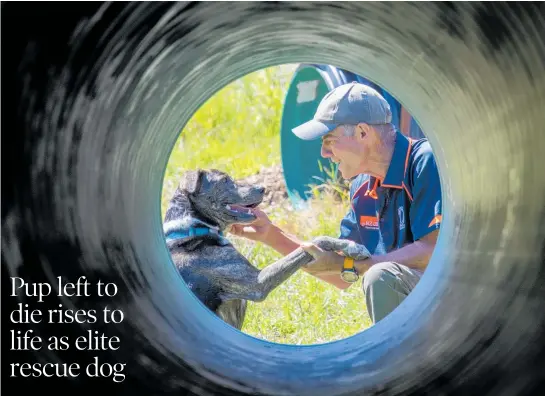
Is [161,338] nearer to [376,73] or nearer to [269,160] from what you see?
[376,73]

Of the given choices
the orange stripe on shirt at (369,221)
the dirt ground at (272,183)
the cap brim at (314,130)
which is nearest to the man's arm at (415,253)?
the orange stripe on shirt at (369,221)

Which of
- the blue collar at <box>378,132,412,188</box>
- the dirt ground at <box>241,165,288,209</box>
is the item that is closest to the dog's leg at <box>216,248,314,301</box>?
the blue collar at <box>378,132,412,188</box>

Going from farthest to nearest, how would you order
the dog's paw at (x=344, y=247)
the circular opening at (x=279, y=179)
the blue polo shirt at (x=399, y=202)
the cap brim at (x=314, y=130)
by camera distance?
the circular opening at (x=279, y=179) < the cap brim at (x=314, y=130) < the dog's paw at (x=344, y=247) < the blue polo shirt at (x=399, y=202)

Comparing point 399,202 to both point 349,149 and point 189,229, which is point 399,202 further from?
point 189,229

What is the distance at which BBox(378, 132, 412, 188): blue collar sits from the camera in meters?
Answer: 4.50

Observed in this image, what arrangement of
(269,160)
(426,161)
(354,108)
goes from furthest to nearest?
(269,160)
(354,108)
(426,161)

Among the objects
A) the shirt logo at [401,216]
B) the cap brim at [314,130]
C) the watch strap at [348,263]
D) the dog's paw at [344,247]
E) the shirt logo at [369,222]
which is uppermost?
the cap brim at [314,130]

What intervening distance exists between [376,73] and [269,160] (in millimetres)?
3753

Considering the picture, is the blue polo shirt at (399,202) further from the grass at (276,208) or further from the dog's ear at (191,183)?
the dog's ear at (191,183)

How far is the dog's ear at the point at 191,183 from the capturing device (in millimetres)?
4875

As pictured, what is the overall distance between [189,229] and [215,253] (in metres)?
0.19

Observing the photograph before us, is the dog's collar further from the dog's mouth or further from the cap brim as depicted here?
the cap brim

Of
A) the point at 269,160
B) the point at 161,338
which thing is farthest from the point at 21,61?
the point at 269,160

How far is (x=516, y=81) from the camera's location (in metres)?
2.87
